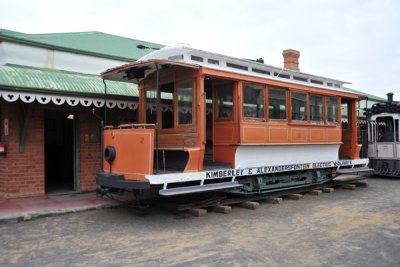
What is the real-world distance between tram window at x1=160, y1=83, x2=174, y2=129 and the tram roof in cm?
52

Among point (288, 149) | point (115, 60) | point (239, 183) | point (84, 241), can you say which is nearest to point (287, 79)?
point (288, 149)

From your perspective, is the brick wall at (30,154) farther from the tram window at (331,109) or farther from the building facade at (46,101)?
the tram window at (331,109)

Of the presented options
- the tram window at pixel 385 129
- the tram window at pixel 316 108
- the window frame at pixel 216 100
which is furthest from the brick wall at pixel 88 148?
the tram window at pixel 385 129

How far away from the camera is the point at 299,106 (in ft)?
30.3

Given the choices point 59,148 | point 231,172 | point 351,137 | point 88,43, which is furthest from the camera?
point 59,148

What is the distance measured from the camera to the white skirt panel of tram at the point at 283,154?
800 centimetres

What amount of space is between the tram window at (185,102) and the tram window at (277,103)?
78.9 inches

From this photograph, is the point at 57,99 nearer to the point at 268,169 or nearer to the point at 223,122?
the point at 223,122

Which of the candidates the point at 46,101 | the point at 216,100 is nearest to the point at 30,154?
the point at 46,101

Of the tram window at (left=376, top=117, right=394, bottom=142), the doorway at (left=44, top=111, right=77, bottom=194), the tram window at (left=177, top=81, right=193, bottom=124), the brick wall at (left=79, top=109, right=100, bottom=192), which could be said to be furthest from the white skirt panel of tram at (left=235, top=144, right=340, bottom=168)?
the doorway at (left=44, top=111, right=77, bottom=194)

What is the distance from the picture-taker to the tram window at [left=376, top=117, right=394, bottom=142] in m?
14.3

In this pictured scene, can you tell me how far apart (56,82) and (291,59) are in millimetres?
11437

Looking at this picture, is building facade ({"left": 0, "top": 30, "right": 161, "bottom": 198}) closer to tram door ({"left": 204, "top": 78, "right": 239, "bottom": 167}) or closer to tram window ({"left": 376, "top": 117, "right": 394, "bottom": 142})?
tram door ({"left": 204, "top": 78, "right": 239, "bottom": 167})

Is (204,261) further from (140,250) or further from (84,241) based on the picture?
(84,241)
